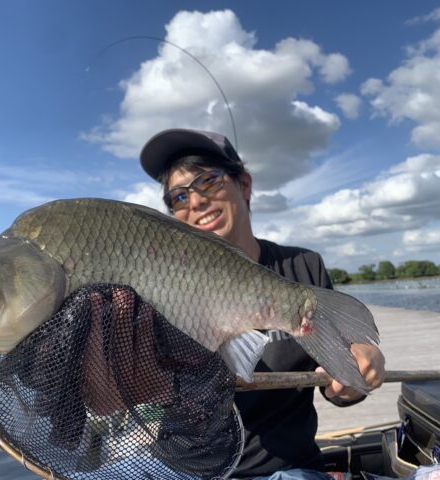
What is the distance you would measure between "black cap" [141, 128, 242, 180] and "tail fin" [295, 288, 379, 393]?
46.3 inches

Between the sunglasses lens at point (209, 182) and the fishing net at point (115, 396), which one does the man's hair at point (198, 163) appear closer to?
the sunglasses lens at point (209, 182)

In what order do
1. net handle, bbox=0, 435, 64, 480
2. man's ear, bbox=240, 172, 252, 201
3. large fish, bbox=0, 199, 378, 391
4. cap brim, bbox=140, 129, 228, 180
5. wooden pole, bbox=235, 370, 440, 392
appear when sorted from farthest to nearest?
man's ear, bbox=240, 172, 252, 201, cap brim, bbox=140, 129, 228, 180, wooden pole, bbox=235, 370, 440, 392, large fish, bbox=0, 199, 378, 391, net handle, bbox=0, 435, 64, 480

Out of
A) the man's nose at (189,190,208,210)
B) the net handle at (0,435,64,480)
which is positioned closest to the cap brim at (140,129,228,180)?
the man's nose at (189,190,208,210)

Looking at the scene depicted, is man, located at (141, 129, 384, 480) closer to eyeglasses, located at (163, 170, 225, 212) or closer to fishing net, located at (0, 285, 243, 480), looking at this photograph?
eyeglasses, located at (163, 170, 225, 212)

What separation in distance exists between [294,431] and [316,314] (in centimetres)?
78

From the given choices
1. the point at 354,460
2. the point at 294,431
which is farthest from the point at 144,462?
the point at 354,460

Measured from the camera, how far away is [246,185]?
10.1 ft

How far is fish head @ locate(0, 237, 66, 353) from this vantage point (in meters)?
1.47

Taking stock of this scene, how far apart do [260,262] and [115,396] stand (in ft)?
4.64

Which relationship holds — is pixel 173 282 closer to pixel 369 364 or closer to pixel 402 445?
pixel 369 364

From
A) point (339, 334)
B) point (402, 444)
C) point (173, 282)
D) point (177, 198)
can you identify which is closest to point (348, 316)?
point (339, 334)

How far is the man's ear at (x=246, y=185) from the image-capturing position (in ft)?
9.87

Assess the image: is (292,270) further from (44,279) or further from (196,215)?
(44,279)

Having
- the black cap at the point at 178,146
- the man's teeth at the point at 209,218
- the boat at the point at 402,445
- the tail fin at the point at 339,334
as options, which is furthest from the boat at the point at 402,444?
the black cap at the point at 178,146
